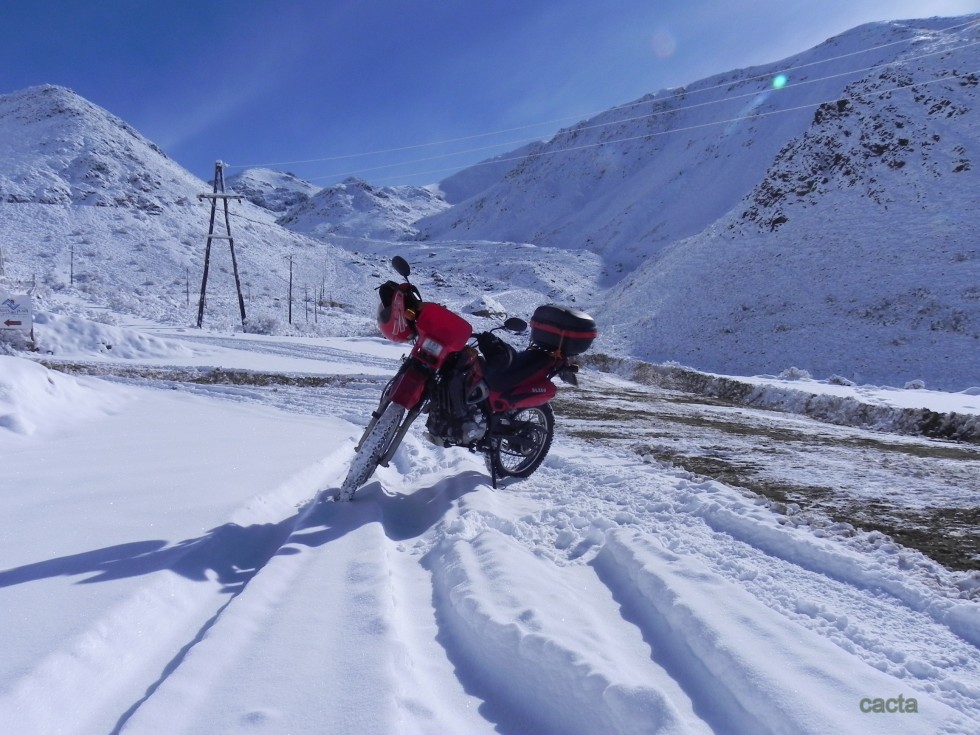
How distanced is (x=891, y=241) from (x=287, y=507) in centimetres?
4053

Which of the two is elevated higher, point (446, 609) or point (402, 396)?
point (402, 396)

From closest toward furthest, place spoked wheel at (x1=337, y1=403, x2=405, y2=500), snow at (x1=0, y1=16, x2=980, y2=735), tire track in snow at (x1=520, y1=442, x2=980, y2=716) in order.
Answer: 1. snow at (x1=0, y1=16, x2=980, y2=735)
2. tire track in snow at (x1=520, y1=442, x2=980, y2=716)
3. spoked wheel at (x1=337, y1=403, x2=405, y2=500)

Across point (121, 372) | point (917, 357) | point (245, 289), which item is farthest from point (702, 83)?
point (121, 372)

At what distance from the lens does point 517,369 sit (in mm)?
5289

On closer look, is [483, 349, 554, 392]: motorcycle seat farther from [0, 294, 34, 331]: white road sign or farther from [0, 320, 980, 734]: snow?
[0, 294, 34, 331]: white road sign

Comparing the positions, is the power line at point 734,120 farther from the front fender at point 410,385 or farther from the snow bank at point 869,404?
the front fender at point 410,385

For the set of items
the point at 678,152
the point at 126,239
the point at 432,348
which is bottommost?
the point at 432,348

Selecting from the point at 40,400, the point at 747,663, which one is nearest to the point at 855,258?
the point at 40,400

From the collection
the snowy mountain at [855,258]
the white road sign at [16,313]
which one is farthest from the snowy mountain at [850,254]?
the white road sign at [16,313]

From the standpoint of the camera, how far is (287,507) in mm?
4172

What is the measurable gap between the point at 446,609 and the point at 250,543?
4.41 feet

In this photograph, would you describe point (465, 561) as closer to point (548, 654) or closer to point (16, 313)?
point (548, 654)

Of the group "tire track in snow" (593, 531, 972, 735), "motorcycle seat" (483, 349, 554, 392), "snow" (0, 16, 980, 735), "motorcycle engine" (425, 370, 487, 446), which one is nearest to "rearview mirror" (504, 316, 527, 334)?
"motorcycle seat" (483, 349, 554, 392)

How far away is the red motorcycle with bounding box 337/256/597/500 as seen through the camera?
176 inches
